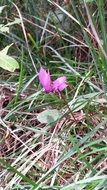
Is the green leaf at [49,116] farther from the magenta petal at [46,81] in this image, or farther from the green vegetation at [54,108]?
the magenta petal at [46,81]

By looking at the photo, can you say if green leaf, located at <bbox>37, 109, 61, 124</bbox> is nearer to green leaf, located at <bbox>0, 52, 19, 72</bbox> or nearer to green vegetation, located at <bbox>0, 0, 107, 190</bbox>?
green vegetation, located at <bbox>0, 0, 107, 190</bbox>

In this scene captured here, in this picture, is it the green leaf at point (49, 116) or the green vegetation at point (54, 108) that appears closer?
the green vegetation at point (54, 108)

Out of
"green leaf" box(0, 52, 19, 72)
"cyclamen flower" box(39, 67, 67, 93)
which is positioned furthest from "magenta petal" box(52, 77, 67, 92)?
"green leaf" box(0, 52, 19, 72)

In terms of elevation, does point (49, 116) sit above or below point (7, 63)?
below

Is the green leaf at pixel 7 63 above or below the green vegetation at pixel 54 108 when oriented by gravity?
above

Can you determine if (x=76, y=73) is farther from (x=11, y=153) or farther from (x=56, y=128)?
(x=11, y=153)

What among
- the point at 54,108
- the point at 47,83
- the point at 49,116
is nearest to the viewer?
the point at 47,83

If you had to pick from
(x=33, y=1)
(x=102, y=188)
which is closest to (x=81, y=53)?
(x=33, y=1)

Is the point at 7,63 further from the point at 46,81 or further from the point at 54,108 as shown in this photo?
the point at 54,108

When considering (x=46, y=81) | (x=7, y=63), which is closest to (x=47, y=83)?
(x=46, y=81)

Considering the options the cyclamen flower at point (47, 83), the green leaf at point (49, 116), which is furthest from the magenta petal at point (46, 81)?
the green leaf at point (49, 116)
